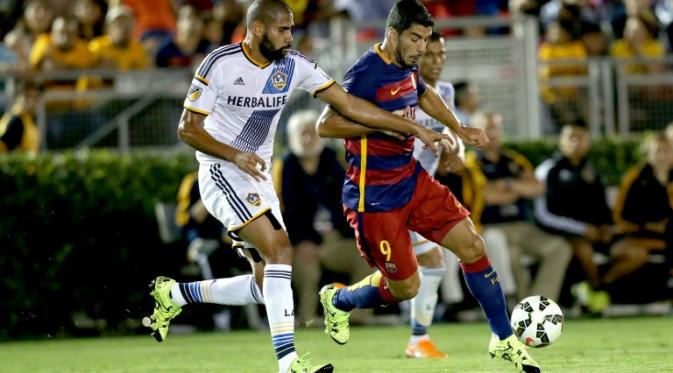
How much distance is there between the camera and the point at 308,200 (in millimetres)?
15469

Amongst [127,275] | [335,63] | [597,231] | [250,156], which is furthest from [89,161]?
[250,156]

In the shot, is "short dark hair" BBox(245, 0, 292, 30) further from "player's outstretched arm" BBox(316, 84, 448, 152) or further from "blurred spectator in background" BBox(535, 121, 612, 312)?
"blurred spectator in background" BBox(535, 121, 612, 312)

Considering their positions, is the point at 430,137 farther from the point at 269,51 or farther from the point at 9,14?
the point at 9,14

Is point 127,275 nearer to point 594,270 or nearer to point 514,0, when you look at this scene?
point 594,270

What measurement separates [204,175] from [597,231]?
7646 millimetres

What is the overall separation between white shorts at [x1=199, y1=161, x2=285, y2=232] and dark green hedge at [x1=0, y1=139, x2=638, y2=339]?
20.2ft

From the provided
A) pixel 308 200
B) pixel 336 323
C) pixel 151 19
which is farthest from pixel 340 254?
pixel 151 19

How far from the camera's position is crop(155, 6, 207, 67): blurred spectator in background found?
1800 cm

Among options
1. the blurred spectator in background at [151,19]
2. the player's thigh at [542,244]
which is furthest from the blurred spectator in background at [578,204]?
the blurred spectator in background at [151,19]

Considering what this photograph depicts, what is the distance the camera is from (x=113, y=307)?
52.1 feet

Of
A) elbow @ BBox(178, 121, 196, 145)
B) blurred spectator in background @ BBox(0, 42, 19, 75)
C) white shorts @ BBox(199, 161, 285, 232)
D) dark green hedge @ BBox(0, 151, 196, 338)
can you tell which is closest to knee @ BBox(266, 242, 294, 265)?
white shorts @ BBox(199, 161, 285, 232)

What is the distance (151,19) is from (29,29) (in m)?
1.88

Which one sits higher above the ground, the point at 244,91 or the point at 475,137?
the point at 244,91

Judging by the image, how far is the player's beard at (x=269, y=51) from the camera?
31.1 feet
